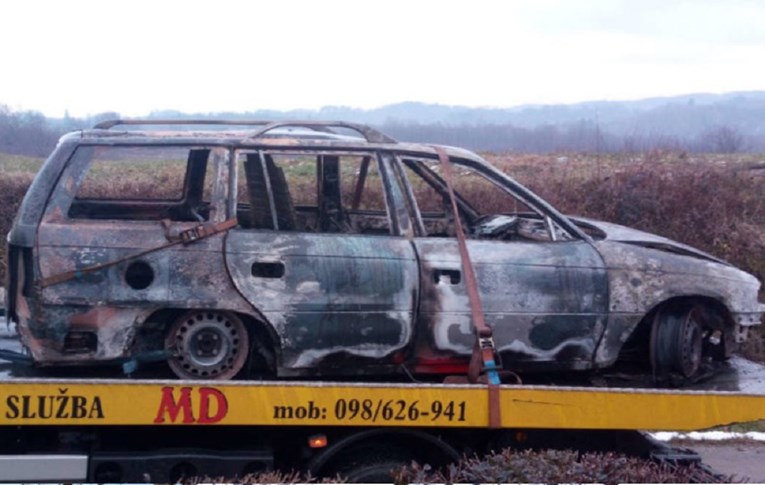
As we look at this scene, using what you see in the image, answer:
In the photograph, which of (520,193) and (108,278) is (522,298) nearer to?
(520,193)

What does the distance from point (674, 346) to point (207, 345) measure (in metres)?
2.58

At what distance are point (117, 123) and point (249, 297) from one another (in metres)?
1.52

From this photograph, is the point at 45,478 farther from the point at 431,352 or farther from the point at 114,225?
the point at 431,352

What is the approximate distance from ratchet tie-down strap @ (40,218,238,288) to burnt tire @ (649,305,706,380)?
2.45m

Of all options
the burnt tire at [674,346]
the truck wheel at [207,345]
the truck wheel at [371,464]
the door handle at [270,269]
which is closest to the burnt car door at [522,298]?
the burnt tire at [674,346]

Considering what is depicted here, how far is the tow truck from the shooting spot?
468 centimetres

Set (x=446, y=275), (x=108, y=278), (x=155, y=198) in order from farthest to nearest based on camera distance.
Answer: (x=155, y=198), (x=446, y=275), (x=108, y=278)

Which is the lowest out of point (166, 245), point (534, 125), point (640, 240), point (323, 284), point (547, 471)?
point (547, 471)

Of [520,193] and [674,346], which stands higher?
[520,193]

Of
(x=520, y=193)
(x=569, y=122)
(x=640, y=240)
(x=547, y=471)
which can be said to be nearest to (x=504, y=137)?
(x=569, y=122)

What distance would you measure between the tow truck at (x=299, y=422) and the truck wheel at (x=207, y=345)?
245mm

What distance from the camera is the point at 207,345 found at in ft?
16.7

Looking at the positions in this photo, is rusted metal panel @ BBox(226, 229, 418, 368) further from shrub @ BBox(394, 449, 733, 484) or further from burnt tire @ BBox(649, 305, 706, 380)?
burnt tire @ BBox(649, 305, 706, 380)

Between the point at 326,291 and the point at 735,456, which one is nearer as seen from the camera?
the point at 326,291
